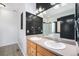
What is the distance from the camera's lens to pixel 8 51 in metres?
1.12

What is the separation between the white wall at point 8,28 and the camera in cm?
111

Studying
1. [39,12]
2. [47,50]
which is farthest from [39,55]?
[39,12]

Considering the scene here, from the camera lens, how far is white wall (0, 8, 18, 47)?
3.63 feet

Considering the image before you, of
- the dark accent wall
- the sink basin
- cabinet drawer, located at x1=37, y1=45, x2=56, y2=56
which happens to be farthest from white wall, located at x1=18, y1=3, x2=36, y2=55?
the sink basin

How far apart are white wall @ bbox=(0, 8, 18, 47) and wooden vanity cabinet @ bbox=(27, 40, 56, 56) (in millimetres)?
226

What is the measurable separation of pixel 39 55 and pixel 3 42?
53 cm

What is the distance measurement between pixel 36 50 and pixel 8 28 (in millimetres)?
502

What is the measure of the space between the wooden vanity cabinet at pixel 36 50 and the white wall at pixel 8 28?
23cm

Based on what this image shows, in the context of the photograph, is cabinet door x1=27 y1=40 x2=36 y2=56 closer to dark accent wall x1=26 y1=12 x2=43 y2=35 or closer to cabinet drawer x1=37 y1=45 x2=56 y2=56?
cabinet drawer x1=37 y1=45 x2=56 y2=56

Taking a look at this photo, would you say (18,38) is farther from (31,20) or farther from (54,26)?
(54,26)

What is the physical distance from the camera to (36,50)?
1.13m

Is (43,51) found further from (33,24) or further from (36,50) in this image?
(33,24)

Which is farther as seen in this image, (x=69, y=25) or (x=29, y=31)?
(x=29, y=31)

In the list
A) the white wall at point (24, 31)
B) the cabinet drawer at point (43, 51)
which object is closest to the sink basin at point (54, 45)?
the cabinet drawer at point (43, 51)
